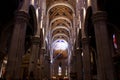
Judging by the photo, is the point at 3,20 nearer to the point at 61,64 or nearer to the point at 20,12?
the point at 20,12

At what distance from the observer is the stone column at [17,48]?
9.19 m

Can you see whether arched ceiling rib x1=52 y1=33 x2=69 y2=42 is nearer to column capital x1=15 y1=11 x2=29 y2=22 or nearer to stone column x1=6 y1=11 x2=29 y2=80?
column capital x1=15 y1=11 x2=29 y2=22

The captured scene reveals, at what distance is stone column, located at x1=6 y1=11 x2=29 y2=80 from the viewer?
919 cm

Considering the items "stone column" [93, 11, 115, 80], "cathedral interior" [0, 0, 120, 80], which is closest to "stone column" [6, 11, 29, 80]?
"cathedral interior" [0, 0, 120, 80]

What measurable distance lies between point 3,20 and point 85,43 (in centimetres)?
908

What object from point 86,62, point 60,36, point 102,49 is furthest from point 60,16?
point 102,49

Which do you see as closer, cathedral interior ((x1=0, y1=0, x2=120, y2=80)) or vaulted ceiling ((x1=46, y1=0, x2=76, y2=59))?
cathedral interior ((x1=0, y1=0, x2=120, y2=80))

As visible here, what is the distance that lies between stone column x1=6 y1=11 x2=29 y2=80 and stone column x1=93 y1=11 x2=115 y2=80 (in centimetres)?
515

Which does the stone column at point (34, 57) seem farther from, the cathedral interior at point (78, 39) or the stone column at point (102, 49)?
the stone column at point (102, 49)

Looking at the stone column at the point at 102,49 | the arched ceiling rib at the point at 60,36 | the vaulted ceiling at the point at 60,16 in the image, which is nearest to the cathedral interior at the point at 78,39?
the stone column at the point at 102,49

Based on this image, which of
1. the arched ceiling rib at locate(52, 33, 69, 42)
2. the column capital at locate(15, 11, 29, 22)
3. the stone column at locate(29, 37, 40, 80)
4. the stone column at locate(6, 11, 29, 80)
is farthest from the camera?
the arched ceiling rib at locate(52, 33, 69, 42)

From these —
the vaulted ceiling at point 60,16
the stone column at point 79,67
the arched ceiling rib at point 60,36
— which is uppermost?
the vaulted ceiling at point 60,16

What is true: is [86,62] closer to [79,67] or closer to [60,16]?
[79,67]

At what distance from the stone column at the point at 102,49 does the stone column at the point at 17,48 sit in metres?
5.15
